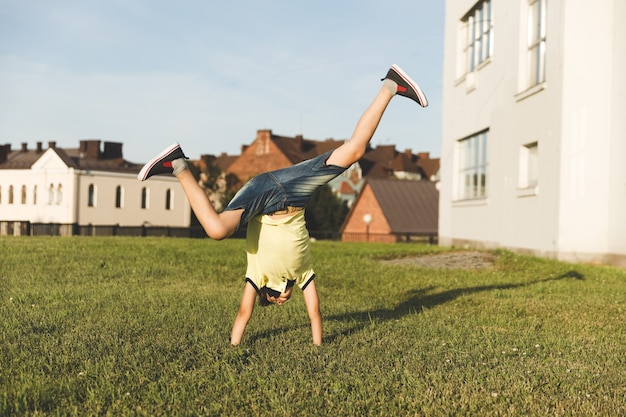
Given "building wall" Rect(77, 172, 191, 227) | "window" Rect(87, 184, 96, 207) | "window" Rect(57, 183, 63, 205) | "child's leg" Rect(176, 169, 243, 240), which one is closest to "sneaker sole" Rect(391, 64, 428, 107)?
"child's leg" Rect(176, 169, 243, 240)

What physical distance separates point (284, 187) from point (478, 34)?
61.4 ft

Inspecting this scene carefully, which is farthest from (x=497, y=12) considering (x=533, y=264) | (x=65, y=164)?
(x=65, y=164)

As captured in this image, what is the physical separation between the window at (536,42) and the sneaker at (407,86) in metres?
12.7

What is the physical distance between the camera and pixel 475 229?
21703 mm

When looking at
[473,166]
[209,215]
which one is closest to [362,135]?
[209,215]

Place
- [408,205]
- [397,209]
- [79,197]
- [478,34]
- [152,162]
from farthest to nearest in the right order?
1. [79,197]
2. [408,205]
3. [397,209]
4. [478,34]
5. [152,162]

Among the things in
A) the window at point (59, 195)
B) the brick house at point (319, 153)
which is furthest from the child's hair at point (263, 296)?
the brick house at point (319, 153)

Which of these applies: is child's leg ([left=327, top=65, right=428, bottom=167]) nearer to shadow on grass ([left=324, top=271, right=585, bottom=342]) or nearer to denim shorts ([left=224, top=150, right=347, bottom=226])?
denim shorts ([left=224, top=150, right=347, bottom=226])

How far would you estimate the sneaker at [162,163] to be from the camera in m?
4.84

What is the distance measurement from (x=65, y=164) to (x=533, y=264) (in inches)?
2180

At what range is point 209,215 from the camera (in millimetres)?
4887

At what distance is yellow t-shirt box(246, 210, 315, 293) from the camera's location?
538cm

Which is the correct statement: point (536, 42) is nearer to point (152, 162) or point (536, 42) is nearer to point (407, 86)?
point (407, 86)

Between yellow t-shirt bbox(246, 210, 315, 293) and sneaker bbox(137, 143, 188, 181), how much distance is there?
31.1 inches
